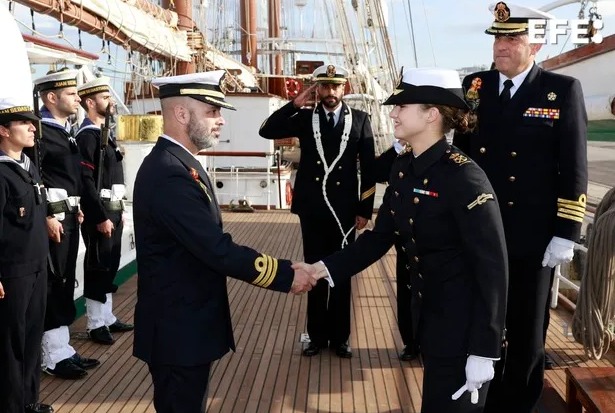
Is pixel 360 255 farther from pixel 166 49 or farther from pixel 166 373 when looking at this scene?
pixel 166 49

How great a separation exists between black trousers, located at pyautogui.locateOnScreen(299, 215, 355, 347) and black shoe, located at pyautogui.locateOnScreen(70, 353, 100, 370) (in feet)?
4.43

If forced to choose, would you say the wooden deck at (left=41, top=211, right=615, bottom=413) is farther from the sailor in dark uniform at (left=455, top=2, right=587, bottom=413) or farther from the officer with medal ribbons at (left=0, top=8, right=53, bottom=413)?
the sailor in dark uniform at (left=455, top=2, right=587, bottom=413)

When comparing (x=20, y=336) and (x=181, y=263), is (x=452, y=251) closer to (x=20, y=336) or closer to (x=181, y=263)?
(x=181, y=263)

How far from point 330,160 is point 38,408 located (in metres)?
2.15

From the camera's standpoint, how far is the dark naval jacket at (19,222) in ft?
9.18

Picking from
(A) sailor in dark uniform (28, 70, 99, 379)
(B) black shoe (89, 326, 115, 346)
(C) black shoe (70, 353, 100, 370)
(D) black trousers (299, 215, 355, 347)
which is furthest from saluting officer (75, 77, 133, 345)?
(D) black trousers (299, 215, 355, 347)

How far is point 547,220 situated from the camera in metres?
2.84

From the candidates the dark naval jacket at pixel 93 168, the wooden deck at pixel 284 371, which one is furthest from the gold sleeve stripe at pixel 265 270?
the dark naval jacket at pixel 93 168

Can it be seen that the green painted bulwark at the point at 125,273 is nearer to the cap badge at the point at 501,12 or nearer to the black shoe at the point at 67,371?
the black shoe at the point at 67,371

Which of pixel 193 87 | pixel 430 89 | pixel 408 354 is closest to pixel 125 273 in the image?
pixel 408 354

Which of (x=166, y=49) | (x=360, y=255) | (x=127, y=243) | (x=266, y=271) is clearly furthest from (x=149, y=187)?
(x=166, y=49)

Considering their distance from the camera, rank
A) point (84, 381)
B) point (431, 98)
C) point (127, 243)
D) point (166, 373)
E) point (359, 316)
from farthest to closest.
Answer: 1. point (127, 243)
2. point (359, 316)
3. point (84, 381)
4. point (166, 373)
5. point (431, 98)

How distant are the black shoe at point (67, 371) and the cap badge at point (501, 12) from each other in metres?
2.96

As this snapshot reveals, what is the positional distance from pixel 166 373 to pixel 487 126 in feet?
5.89
